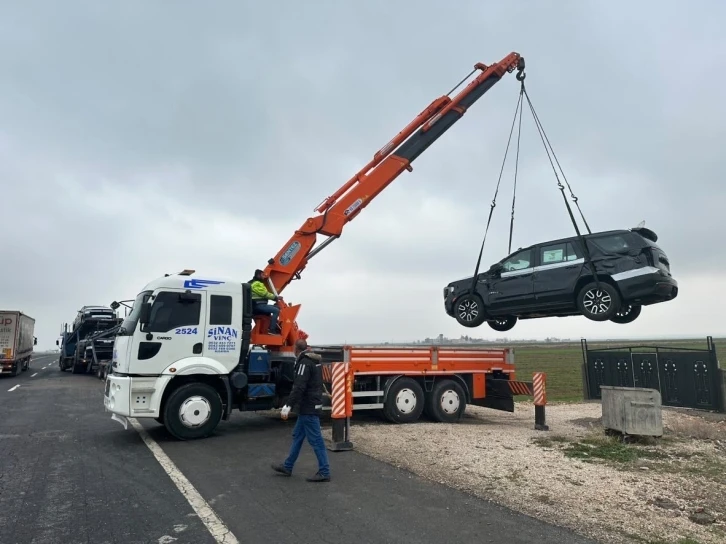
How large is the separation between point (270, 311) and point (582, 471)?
6.16m

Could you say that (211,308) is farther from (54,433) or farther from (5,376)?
(5,376)

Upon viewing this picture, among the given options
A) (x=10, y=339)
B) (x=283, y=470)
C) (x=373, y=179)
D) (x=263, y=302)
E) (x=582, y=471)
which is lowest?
(x=582, y=471)

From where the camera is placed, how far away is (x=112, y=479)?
644cm

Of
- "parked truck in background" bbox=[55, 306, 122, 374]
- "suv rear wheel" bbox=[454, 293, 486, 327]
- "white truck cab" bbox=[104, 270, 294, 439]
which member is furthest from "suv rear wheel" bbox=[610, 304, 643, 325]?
"parked truck in background" bbox=[55, 306, 122, 374]

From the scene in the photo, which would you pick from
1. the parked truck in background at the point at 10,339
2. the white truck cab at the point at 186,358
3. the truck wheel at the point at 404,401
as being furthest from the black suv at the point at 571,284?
the parked truck in background at the point at 10,339

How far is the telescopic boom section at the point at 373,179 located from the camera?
11.3m

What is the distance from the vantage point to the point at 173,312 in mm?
9148

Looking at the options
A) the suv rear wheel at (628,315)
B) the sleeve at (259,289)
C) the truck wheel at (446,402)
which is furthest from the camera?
the truck wheel at (446,402)

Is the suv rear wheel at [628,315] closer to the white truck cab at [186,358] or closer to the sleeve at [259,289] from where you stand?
the sleeve at [259,289]

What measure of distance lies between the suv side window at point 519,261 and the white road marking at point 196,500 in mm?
6705

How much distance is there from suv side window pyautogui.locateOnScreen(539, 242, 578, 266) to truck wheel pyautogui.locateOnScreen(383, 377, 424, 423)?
373cm

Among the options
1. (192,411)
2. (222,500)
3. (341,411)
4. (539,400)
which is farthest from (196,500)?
(539,400)

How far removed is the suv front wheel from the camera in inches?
326

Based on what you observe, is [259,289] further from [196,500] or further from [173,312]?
[196,500]
